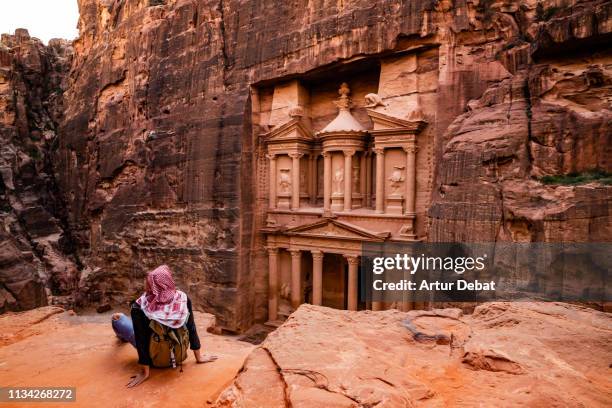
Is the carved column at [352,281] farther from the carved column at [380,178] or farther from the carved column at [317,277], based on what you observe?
the carved column at [380,178]

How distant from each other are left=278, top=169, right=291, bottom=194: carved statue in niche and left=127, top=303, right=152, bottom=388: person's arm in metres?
11.2

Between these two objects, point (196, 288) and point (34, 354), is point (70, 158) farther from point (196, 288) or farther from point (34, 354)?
point (34, 354)

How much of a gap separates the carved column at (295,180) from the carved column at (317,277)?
2033 mm

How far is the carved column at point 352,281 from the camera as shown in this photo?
1295 cm

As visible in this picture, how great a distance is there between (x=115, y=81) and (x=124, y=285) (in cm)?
978

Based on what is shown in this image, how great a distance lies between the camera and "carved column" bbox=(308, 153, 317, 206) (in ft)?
49.9

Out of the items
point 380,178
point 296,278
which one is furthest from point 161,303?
point 296,278

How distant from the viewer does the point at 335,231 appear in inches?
529

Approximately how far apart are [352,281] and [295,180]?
4.28 m

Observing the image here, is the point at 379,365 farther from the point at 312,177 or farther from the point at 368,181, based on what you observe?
the point at 312,177

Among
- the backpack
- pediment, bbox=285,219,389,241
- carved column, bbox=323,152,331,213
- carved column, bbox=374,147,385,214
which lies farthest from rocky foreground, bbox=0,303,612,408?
carved column, bbox=323,152,331,213

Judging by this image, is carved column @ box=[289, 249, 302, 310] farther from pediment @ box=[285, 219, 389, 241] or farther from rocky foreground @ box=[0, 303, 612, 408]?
rocky foreground @ box=[0, 303, 612, 408]

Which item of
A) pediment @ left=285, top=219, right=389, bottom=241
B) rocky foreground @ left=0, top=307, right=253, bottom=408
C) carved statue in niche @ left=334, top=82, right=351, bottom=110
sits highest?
carved statue in niche @ left=334, top=82, right=351, bottom=110

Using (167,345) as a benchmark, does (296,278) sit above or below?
below
